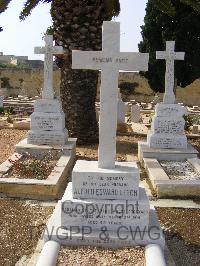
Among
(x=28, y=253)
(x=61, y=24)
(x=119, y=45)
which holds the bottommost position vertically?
(x=28, y=253)

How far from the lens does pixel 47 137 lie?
9508mm

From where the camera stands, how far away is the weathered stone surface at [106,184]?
463 cm

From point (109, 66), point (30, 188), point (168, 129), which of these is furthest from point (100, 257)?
point (168, 129)

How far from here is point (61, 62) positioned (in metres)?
10.9

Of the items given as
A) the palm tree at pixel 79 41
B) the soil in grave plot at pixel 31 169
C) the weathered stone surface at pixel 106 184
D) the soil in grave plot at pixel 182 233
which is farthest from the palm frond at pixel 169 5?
the weathered stone surface at pixel 106 184

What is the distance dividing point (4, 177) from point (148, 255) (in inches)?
148

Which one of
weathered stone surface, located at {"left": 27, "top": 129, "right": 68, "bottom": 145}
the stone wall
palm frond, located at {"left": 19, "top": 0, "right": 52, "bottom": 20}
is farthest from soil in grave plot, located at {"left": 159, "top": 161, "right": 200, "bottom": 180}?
the stone wall

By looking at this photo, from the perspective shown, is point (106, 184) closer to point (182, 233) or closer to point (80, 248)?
point (80, 248)

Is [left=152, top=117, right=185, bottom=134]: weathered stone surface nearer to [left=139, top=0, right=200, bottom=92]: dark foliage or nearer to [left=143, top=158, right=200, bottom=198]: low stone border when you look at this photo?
[left=143, top=158, right=200, bottom=198]: low stone border

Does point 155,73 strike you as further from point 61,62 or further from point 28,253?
point 28,253

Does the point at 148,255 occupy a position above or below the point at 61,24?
below

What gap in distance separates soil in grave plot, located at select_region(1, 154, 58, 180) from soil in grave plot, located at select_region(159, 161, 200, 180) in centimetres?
234

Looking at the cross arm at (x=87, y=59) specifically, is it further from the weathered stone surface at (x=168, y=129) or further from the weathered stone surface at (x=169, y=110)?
the weathered stone surface at (x=169, y=110)

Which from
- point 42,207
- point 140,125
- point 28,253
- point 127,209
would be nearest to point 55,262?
point 28,253
